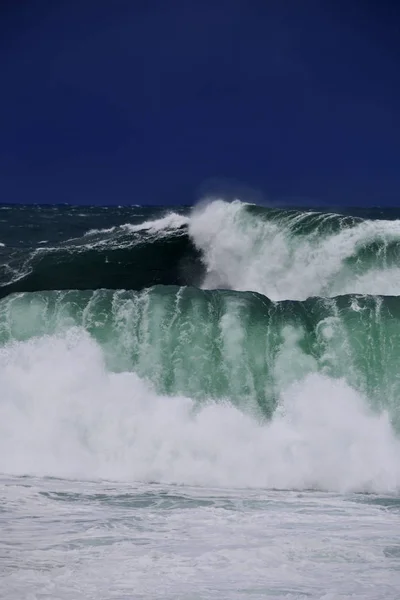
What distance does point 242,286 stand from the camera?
2252 centimetres

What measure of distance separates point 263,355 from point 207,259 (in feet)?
33.1

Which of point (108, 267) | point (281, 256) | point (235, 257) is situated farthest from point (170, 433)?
point (108, 267)

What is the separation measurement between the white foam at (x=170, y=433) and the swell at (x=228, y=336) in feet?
1.15

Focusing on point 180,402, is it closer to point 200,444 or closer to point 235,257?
point 200,444

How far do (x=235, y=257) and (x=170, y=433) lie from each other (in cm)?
1089

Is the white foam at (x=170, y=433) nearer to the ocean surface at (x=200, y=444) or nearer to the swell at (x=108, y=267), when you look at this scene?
the ocean surface at (x=200, y=444)

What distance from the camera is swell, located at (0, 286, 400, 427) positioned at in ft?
47.3

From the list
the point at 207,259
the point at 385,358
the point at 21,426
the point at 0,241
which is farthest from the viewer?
the point at 0,241

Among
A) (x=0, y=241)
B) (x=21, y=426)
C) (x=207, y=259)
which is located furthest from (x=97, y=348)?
(x=0, y=241)

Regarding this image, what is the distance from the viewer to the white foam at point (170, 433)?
1256cm

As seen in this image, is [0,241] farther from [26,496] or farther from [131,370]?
[26,496]

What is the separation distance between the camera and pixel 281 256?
72.6ft

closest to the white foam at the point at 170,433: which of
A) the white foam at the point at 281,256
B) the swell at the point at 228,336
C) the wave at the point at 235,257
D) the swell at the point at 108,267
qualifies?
the swell at the point at 228,336

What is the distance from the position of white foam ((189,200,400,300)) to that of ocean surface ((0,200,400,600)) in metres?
0.47
